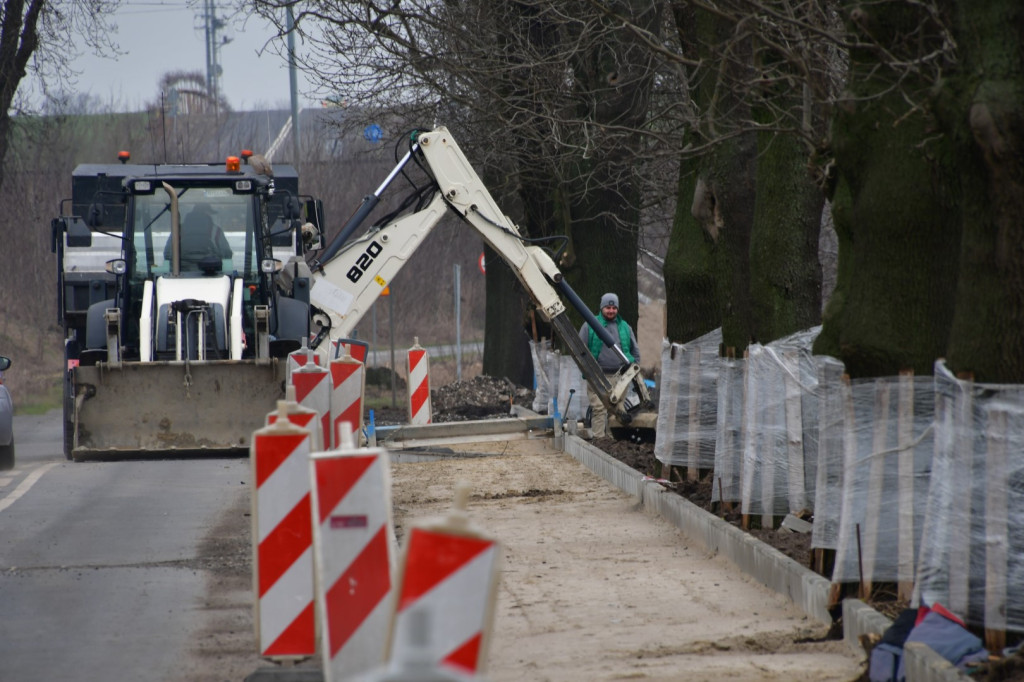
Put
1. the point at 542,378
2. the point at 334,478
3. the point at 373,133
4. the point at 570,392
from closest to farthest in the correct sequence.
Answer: the point at 334,478 < the point at 570,392 < the point at 373,133 < the point at 542,378

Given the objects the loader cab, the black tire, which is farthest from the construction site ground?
the black tire

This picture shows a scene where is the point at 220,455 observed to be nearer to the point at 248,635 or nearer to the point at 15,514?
the point at 15,514

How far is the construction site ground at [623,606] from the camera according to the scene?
6824mm

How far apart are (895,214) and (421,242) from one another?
33.1 feet

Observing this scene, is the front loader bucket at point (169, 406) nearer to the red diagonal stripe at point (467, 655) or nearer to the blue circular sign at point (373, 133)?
the blue circular sign at point (373, 133)

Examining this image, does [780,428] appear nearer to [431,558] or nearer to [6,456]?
[431,558]

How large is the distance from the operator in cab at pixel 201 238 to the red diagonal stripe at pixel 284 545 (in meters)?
9.77

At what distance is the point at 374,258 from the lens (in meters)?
17.5

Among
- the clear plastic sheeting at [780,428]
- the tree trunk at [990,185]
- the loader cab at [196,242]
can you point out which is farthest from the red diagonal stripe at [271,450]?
the loader cab at [196,242]

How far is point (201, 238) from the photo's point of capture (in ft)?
51.3

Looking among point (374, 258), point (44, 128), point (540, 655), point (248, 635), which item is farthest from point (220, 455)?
point (44, 128)

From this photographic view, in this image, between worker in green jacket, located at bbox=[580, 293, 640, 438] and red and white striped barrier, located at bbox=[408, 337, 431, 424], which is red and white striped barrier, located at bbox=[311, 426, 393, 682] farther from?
red and white striped barrier, located at bbox=[408, 337, 431, 424]

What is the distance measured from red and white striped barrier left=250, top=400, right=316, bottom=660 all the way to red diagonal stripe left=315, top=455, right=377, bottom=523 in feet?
2.47

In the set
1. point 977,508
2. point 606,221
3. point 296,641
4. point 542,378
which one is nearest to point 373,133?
point 606,221
